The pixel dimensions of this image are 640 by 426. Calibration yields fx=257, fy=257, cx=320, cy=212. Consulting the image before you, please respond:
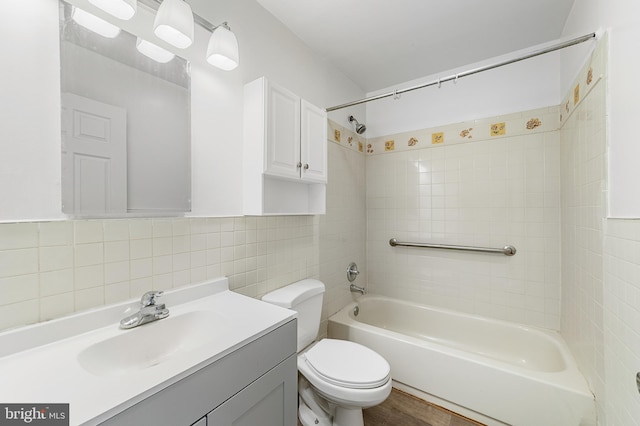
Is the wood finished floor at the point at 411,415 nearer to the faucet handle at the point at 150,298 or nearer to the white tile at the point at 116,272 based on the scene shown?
the faucet handle at the point at 150,298

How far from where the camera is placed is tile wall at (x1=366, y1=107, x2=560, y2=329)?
185cm

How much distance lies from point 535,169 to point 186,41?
231 cm

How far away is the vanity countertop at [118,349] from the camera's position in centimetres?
57

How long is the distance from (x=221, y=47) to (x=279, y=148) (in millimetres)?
511

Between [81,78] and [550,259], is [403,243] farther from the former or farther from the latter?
[81,78]

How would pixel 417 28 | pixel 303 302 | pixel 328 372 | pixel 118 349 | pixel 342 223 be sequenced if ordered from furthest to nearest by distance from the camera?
pixel 342 223 < pixel 417 28 < pixel 303 302 < pixel 328 372 < pixel 118 349

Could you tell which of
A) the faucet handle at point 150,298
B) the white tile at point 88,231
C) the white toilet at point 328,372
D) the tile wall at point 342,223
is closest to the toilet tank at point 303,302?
the white toilet at point 328,372

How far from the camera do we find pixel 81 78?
867 mm

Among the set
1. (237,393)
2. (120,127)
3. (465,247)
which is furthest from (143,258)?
(465,247)

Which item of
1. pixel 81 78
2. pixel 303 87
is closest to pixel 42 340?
pixel 81 78

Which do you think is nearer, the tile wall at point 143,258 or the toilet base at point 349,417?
the tile wall at point 143,258

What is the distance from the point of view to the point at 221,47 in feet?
3.74

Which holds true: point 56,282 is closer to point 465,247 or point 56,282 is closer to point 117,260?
point 117,260

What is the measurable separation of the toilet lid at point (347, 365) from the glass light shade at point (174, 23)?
1617 mm
